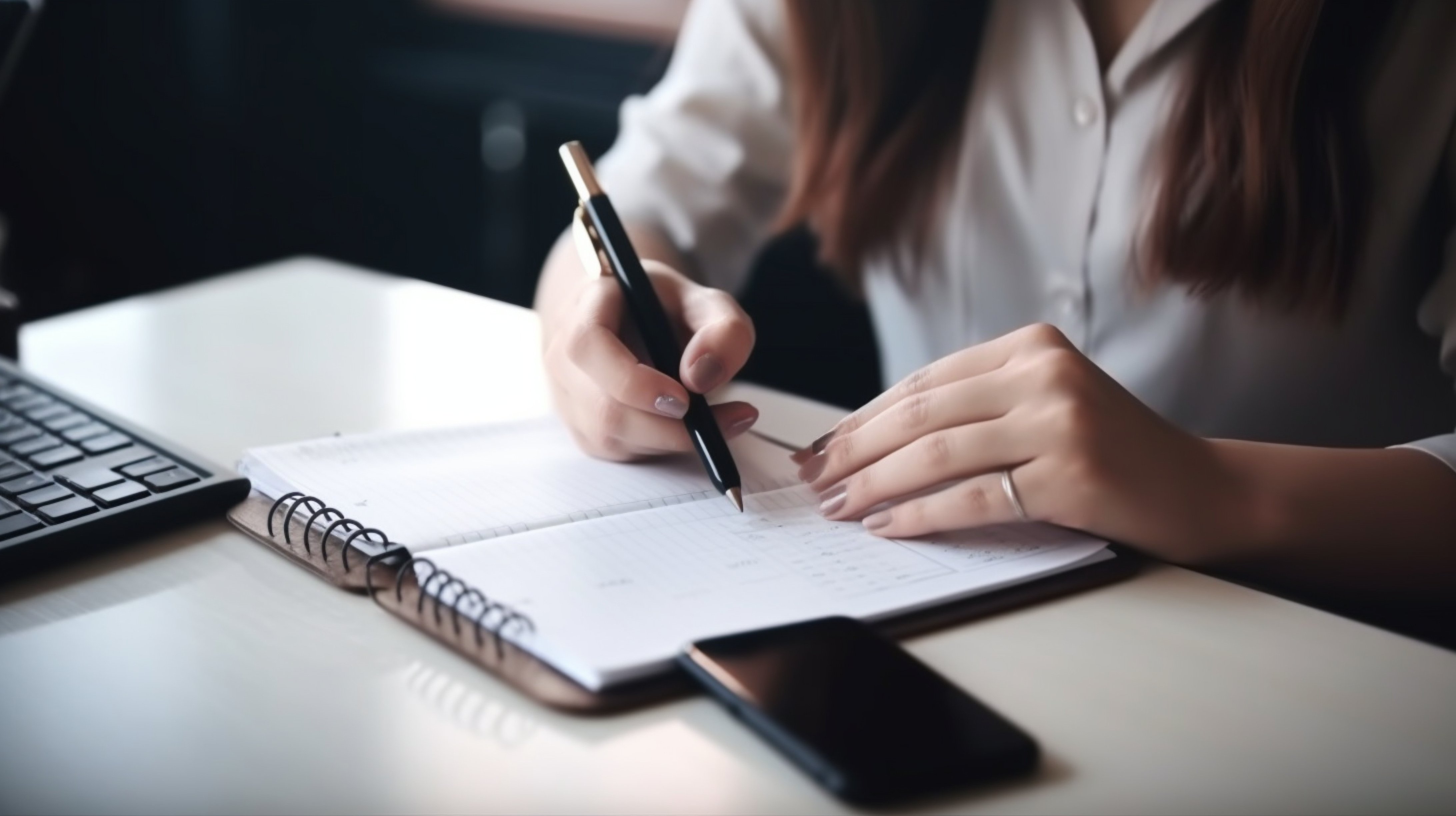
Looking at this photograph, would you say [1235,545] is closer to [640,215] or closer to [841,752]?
[841,752]

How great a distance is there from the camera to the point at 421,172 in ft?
8.34

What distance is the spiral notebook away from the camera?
55 cm

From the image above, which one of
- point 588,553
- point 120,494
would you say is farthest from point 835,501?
point 120,494

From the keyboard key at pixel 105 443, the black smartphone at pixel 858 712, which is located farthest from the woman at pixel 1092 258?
the keyboard key at pixel 105 443

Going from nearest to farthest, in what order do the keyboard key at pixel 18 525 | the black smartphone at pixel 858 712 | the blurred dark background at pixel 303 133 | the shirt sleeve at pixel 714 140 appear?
the black smartphone at pixel 858 712 → the keyboard key at pixel 18 525 → the shirt sleeve at pixel 714 140 → the blurred dark background at pixel 303 133

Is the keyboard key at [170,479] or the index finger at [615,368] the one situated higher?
the keyboard key at [170,479]

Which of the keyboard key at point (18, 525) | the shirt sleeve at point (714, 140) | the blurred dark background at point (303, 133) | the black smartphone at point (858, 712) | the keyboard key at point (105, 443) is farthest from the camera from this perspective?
the blurred dark background at point (303, 133)

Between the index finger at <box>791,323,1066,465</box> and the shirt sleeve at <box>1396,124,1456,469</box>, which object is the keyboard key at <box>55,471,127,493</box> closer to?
the index finger at <box>791,323,1066,465</box>

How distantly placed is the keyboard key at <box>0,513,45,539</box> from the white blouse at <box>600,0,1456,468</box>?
1.87ft

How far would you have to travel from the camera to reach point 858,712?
497 millimetres

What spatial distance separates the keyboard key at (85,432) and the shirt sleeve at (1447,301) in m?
0.79

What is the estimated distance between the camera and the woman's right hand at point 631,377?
0.72 m

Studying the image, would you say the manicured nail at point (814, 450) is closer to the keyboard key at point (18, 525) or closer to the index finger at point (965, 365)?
the index finger at point (965, 365)

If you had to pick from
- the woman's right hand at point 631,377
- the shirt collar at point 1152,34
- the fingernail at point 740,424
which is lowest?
the fingernail at point 740,424
